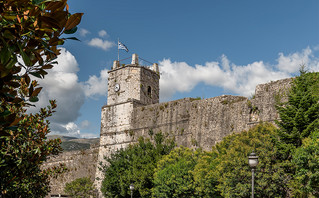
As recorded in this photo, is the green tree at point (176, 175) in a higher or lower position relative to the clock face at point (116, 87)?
lower

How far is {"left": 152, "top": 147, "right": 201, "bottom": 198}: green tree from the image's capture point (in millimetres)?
18688

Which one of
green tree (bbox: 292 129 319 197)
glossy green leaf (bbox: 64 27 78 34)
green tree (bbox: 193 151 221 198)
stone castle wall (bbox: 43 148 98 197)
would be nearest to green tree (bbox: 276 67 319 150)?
green tree (bbox: 292 129 319 197)

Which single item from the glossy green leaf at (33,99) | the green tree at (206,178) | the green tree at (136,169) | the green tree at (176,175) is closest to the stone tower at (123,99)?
the green tree at (136,169)

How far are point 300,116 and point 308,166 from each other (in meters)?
2.84

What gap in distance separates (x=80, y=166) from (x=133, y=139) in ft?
32.7

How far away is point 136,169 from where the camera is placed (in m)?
23.0

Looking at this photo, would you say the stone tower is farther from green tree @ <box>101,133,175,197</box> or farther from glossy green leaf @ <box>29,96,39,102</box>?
glossy green leaf @ <box>29,96,39,102</box>

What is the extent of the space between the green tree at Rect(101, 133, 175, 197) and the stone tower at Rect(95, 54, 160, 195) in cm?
429

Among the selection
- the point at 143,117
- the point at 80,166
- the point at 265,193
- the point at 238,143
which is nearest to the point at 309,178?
the point at 265,193

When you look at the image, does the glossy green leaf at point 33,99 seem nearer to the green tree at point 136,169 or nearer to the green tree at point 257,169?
the green tree at point 257,169

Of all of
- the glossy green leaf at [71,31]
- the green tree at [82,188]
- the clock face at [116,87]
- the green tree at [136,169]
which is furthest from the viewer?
the clock face at [116,87]

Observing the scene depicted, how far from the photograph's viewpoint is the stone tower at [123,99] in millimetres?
30266

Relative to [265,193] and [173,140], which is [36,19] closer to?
[265,193]

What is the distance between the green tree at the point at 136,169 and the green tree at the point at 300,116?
983 cm
